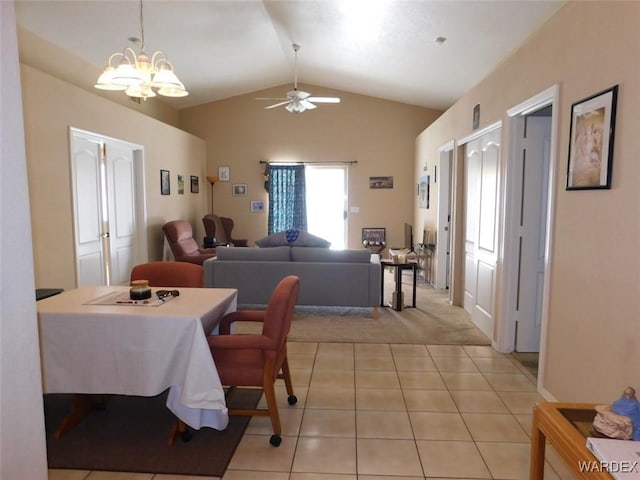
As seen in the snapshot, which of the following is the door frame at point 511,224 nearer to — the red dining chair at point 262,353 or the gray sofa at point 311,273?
the gray sofa at point 311,273

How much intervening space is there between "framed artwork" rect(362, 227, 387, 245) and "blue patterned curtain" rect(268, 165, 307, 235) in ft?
4.05

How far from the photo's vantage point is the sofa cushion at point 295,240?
4695mm

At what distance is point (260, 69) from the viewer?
7000mm

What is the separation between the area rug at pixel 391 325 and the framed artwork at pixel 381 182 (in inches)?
133

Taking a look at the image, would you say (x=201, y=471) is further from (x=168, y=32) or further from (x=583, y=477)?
(x=168, y=32)

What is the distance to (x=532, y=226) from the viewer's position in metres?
3.53

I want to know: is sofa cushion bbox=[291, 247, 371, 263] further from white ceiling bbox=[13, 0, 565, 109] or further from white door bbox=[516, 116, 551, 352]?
white ceiling bbox=[13, 0, 565, 109]

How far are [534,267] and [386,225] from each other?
4810 mm

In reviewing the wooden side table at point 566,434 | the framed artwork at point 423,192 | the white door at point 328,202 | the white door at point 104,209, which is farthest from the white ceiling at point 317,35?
the wooden side table at point 566,434

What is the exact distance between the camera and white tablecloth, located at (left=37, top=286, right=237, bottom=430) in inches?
82.0

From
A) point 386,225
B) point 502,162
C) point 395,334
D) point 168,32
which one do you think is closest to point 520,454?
point 395,334

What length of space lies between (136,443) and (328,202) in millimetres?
6525

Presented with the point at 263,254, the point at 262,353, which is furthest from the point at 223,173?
the point at 262,353

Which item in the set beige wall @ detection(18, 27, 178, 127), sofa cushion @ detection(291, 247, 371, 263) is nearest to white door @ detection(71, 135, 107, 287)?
beige wall @ detection(18, 27, 178, 127)
